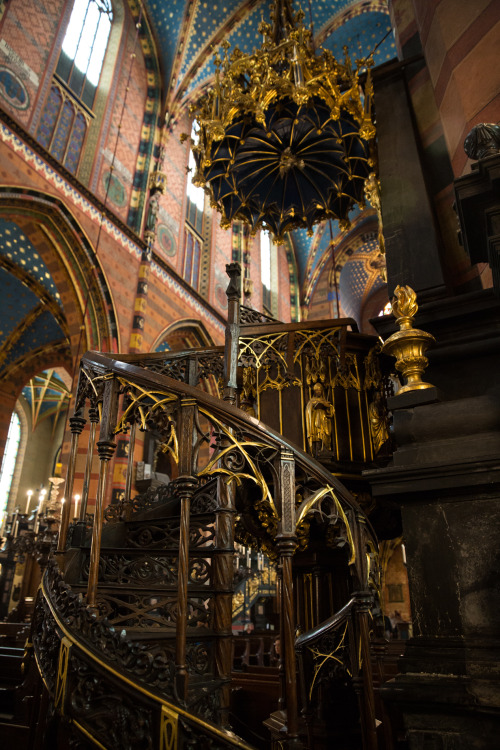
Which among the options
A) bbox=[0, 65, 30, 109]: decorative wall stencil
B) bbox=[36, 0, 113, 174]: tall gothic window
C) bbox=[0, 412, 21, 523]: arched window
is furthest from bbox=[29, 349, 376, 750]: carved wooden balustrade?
bbox=[0, 412, 21, 523]: arched window

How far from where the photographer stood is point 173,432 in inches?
111

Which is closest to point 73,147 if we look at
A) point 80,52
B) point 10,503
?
point 80,52

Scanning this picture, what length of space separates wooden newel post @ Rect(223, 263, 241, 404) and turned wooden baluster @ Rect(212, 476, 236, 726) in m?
0.90

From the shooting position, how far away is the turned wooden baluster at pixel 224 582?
126 inches

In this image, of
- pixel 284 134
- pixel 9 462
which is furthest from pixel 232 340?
pixel 9 462

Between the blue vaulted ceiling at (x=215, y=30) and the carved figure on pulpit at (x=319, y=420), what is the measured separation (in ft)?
32.3

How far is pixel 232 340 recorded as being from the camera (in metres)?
4.82

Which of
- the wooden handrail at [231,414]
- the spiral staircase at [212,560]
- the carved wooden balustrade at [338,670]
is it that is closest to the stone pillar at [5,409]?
the spiral staircase at [212,560]

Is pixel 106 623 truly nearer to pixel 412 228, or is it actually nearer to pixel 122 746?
pixel 122 746

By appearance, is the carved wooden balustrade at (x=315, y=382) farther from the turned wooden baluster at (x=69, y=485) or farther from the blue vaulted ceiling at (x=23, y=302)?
the blue vaulted ceiling at (x=23, y=302)

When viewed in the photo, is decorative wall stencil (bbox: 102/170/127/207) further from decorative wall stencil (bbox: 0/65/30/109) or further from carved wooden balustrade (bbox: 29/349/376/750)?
carved wooden balustrade (bbox: 29/349/376/750)

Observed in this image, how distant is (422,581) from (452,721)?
0.45m

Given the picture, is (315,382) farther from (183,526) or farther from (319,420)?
(183,526)

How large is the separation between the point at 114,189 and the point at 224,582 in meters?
8.82
